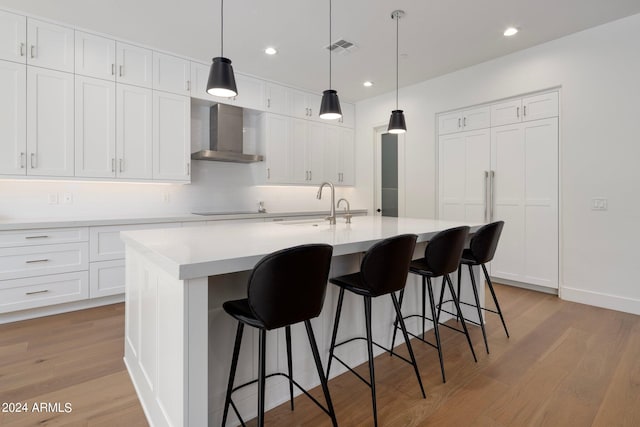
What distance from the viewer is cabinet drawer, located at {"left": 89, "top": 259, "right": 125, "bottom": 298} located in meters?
3.33

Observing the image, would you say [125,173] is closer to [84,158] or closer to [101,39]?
[84,158]

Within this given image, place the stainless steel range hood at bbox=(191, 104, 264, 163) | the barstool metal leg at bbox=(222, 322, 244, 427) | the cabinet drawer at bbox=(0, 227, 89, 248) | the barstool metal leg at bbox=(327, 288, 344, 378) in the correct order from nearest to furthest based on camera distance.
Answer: the barstool metal leg at bbox=(222, 322, 244, 427)
the barstool metal leg at bbox=(327, 288, 344, 378)
the cabinet drawer at bbox=(0, 227, 89, 248)
the stainless steel range hood at bbox=(191, 104, 264, 163)

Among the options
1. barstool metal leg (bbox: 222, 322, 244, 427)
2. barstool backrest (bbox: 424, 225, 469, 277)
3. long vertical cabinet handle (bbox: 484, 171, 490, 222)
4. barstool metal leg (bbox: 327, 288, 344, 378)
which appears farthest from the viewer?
long vertical cabinet handle (bbox: 484, 171, 490, 222)

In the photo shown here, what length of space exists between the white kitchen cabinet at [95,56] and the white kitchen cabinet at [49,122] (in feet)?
0.63

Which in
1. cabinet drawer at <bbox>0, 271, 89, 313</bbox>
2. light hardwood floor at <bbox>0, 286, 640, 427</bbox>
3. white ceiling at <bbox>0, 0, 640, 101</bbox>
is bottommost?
light hardwood floor at <bbox>0, 286, 640, 427</bbox>

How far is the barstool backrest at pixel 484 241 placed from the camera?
246 centimetres

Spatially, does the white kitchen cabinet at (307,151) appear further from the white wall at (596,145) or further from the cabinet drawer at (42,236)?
the cabinet drawer at (42,236)

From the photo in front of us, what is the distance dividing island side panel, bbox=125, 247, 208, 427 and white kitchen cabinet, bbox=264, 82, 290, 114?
3511 millimetres

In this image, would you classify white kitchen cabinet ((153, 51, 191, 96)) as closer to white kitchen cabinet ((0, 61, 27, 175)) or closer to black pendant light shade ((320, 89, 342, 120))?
white kitchen cabinet ((0, 61, 27, 175))

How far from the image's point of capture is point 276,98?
495 centimetres

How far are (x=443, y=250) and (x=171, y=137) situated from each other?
3.41 m

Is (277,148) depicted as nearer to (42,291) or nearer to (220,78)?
(220,78)

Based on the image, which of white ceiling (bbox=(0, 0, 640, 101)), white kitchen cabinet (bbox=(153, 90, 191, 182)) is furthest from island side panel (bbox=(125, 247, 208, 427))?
white ceiling (bbox=(0, 0, 640, 101))

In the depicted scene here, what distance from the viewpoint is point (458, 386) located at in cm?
198
